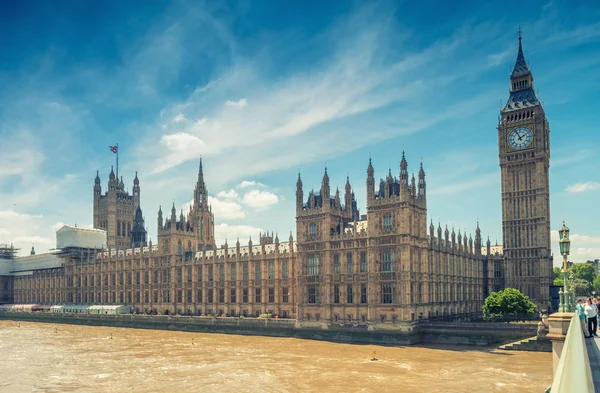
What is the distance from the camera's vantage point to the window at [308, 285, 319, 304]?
9069 cm

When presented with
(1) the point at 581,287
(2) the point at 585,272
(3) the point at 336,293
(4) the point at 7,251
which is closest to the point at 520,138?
(3) the point at 336,293

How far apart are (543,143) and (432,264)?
3906 cm

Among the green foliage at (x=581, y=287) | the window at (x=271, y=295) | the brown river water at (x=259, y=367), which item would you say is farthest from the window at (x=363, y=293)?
the green foliage at (x=581, y=287)

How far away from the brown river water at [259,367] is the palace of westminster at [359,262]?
11.0 m

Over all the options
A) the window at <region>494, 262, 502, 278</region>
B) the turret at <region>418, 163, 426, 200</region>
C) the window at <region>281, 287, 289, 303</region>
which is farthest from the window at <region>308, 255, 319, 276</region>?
the window at <region>494, 262, 502, 278</region>

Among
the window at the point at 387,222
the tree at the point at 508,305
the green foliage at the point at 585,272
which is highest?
the window at the point at 387,222

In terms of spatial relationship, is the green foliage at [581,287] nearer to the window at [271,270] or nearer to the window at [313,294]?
the window at [271,270]

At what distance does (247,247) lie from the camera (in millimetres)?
112500

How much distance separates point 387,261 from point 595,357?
2369 inches

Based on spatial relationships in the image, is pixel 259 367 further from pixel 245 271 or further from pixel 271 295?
pixel 245 271

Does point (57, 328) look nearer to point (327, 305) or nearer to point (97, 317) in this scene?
point (97, 317)

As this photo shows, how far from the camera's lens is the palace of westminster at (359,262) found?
83.6 meters

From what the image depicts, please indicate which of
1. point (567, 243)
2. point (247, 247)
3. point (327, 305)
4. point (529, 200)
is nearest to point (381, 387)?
point (567, 243)

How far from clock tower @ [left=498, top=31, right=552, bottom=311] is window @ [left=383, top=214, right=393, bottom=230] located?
132 feet
